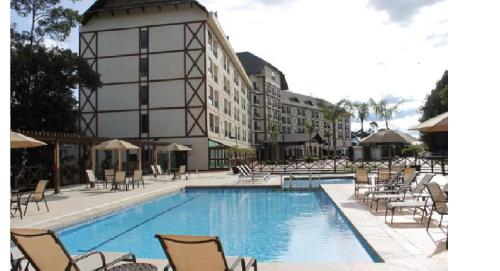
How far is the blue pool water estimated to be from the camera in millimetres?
7516

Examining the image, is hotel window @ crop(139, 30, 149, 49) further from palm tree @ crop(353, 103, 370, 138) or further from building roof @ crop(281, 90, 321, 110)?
building roof @ crop(281, 90, 321, 110)

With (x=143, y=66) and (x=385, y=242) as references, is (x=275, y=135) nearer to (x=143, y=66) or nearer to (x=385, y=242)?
(x=143, y=66)

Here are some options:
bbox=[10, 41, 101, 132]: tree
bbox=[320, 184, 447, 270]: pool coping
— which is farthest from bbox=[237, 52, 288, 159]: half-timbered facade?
bbox=[320, 184, 447, 270]: pool coping

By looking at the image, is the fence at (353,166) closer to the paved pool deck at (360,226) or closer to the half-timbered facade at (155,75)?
the half-timbered facade at (155,75)

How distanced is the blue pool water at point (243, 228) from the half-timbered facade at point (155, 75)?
18.0 m

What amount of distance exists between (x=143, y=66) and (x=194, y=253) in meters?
32.0

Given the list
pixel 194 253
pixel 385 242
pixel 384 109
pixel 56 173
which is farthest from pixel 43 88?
pixel 384 109

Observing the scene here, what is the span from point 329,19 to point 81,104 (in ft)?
109

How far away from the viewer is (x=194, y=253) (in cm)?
373

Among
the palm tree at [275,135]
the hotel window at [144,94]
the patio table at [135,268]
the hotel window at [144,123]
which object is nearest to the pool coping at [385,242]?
the patio table at [135,268]

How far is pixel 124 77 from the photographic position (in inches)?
1345

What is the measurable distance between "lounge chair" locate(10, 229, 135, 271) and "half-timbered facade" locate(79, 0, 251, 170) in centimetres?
2795
